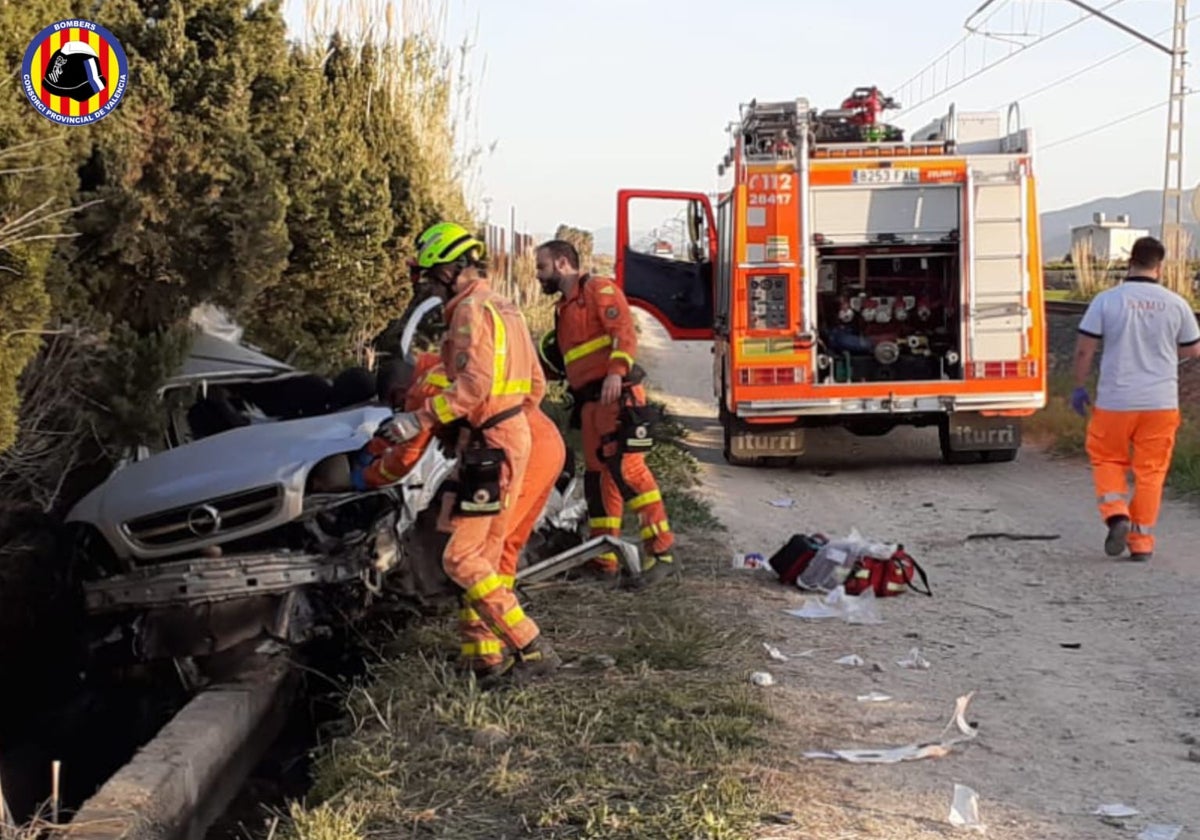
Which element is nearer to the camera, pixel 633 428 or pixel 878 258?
pixel 633 428

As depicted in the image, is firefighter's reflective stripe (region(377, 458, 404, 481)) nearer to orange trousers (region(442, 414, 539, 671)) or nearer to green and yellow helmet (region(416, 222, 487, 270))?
orange trousers (region(442, 414, 539, 671))

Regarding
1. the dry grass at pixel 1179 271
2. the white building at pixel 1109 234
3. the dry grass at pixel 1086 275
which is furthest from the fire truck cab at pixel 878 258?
the white building at pixel 1109 234

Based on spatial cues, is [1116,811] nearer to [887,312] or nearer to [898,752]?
[898,752]

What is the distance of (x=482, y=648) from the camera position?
525cm

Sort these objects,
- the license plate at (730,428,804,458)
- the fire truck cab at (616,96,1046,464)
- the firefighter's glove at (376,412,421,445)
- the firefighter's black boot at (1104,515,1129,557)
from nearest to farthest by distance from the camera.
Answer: the firefighter's glove at (376,412,421,445) < the firefighter's black boot at (1104,515,1129,557) < the fire truck cab at (616,96,1046,464) < the license plate at (730,428,804,458)

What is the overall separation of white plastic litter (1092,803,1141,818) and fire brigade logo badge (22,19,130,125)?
419 centimetres

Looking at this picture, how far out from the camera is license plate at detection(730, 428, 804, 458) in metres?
11.6

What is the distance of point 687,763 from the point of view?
4.28 metres

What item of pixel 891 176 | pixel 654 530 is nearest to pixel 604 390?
pixel 654 530

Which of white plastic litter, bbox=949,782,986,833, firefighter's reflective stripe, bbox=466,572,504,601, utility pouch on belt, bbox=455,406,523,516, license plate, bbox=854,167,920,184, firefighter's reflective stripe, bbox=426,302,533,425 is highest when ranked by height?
license plate, bbox=854,167,920,184

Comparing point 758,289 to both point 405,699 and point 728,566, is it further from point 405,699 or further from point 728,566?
point 405,699

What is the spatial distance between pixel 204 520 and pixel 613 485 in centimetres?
246

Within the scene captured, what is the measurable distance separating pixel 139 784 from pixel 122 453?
2.13m

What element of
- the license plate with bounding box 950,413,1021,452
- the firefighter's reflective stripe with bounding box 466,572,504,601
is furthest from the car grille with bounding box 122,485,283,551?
the license plate with bounding box 950,413,1021,452
